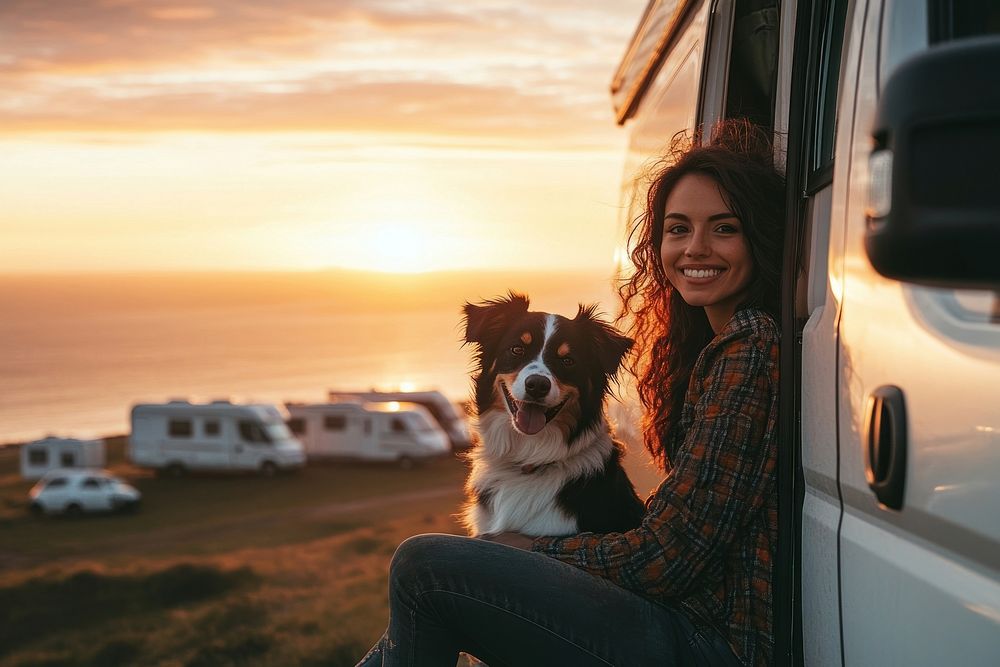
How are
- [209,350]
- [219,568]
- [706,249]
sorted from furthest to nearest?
[209,350] → [219,568] → [706,249]

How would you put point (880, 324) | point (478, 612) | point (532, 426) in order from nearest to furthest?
point (880, 324) → point (478, 612) → point (532, 426)

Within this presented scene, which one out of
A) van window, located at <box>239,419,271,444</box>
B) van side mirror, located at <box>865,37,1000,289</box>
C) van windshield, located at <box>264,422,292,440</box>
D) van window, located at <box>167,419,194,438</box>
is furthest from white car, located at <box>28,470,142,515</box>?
van side mirror, located at <box>865,37,1000,289</box>

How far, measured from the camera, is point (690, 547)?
7.18ft

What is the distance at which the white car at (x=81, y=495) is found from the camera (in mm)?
26016

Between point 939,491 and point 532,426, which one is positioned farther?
point 532,426

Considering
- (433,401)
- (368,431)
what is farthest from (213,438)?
(433,401)

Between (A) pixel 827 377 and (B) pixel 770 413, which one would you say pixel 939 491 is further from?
(B) pixel 770 413

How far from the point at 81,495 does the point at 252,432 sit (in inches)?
183

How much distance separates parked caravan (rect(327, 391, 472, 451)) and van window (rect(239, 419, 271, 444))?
412 cm

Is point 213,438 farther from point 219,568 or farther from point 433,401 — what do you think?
point 219,568

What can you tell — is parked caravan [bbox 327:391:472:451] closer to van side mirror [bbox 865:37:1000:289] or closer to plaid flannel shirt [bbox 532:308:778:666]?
plaid flannel shirt [bbox 532:308:778:666]

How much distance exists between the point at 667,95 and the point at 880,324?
2173mm

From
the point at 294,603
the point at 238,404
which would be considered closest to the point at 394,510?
the point at 238,404

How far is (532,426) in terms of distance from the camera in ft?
11.3
